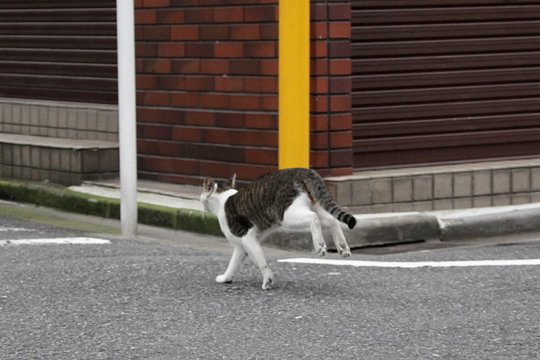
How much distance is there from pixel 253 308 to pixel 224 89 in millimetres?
4953

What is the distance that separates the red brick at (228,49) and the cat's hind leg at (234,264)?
13.0ft

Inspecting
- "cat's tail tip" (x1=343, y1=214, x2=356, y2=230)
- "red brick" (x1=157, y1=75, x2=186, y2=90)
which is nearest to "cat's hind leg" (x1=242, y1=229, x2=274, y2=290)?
"cat's tail tip" (x1=343, y1=214, x2=356, y2=230)

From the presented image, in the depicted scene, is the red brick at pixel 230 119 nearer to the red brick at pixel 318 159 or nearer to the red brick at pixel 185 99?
the red brick at pixel 185 99

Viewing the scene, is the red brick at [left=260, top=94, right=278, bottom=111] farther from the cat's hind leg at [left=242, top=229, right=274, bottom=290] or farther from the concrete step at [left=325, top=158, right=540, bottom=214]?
the cat's hind leg at [left=242, top=229, right=274, bottom=290]

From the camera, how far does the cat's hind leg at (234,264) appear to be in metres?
9.35

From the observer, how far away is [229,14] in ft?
43.4

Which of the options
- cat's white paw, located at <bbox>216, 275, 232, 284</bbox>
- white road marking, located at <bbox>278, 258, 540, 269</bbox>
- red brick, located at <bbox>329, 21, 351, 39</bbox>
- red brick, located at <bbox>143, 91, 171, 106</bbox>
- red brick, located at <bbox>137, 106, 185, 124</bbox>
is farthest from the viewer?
red brick, located at <bbox>143, 91, 171, 106</bbox>

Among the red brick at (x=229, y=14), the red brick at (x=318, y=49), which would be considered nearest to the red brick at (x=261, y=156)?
the red brick at (x=318, y=49)

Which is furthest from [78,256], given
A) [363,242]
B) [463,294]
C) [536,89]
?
[536,89]

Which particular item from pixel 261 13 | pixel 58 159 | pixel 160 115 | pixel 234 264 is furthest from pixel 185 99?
pixel 234 264

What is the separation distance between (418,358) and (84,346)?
5.69 feet

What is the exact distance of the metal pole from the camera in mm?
11805

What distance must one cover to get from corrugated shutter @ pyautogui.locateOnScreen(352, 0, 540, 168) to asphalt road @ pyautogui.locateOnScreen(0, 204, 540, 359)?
2163 millimetres

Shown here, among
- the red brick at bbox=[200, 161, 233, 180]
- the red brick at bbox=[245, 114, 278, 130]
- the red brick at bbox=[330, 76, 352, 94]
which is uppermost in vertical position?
the red brick at bbox=[330, 76, 352, 94]
